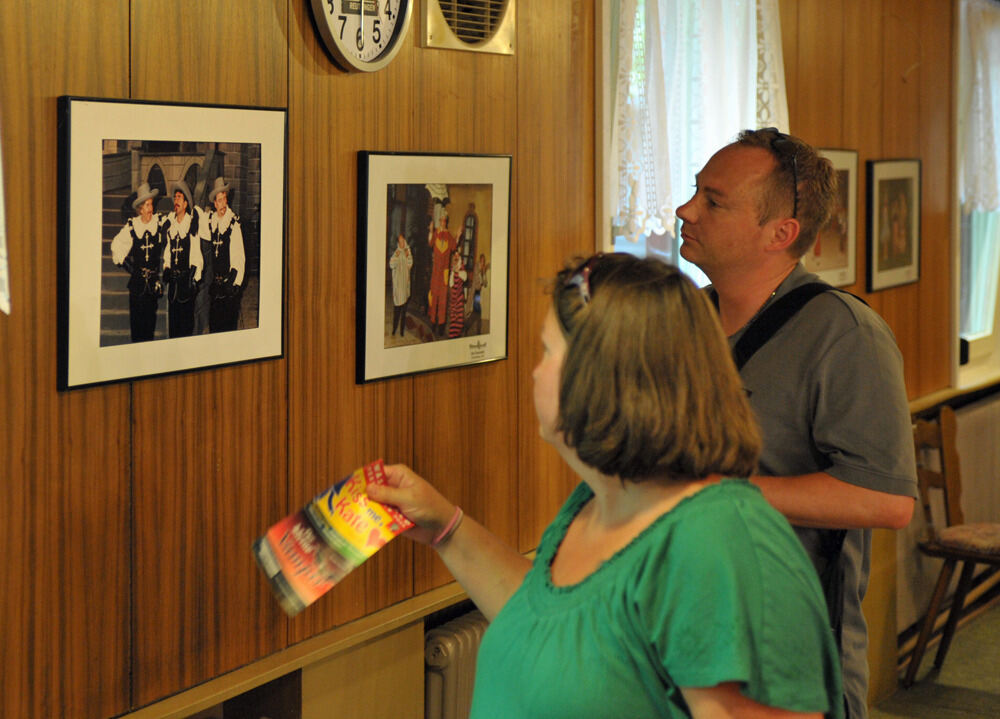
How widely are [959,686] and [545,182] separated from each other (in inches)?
129

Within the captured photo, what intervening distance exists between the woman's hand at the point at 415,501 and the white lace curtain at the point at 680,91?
1.67 m

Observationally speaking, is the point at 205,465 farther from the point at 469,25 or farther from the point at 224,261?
the point at 469,25

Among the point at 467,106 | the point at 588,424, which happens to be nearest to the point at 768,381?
the point at 588,424

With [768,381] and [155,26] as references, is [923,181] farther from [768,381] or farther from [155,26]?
[155,26]

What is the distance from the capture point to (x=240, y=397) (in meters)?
2.30

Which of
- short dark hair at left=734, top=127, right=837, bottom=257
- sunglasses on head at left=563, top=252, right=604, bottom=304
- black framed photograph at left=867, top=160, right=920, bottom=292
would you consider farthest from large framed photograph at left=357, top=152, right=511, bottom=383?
black framed photograph at left=867, top=160, right=920, bottom=292

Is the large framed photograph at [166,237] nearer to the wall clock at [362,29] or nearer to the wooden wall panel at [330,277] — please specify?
the wooden wall panel at [330,277]

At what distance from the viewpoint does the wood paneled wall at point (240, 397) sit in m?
1.93

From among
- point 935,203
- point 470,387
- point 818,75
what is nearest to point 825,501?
point 470,387

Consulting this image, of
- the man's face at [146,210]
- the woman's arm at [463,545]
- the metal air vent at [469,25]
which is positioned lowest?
the woman's arm at [463,545]

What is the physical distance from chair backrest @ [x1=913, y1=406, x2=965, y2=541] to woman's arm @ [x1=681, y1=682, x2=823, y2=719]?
159 inches

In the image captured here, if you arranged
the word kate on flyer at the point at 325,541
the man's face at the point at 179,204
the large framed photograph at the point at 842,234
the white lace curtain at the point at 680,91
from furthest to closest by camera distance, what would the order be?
the large framed photograph at the point at 842,234
the white lace curtain at the point at 680,91
the man's face at the point at 179,204
the word kate on flyer at the point at 325,541

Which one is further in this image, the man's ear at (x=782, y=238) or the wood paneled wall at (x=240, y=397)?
the man's ear at (x=782, y=238)

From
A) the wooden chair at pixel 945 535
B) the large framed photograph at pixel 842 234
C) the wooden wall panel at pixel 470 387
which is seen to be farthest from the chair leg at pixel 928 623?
the wooden wall panel at pixel 470 387
